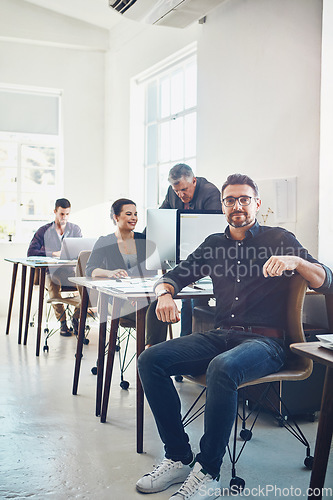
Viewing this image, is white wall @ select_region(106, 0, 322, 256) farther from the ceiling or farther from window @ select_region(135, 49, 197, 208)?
the ceiling

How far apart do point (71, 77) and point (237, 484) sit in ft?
19.3

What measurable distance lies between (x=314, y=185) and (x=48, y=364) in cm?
242

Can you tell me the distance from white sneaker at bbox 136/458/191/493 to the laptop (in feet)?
10.7

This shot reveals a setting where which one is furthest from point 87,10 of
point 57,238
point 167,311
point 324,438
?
point 324,438

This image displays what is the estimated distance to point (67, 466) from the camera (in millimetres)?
2518

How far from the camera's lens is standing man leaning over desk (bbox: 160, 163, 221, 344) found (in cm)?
403

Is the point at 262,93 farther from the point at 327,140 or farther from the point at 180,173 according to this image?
the point at 327,140

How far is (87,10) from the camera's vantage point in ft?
21.5

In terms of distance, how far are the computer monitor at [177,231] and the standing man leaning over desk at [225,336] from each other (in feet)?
2.08

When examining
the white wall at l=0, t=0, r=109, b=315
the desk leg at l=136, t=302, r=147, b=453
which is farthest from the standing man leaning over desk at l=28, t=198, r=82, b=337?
the desk leg at l=136, t=302, r=147, b=453

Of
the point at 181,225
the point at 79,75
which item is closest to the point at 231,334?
the point at 181,225

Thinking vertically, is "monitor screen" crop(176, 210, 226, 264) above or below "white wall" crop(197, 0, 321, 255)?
below

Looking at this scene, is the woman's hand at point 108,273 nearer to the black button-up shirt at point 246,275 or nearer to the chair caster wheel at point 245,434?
the black button-up shirt at point 246,275

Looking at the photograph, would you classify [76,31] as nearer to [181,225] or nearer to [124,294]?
[181,225]
